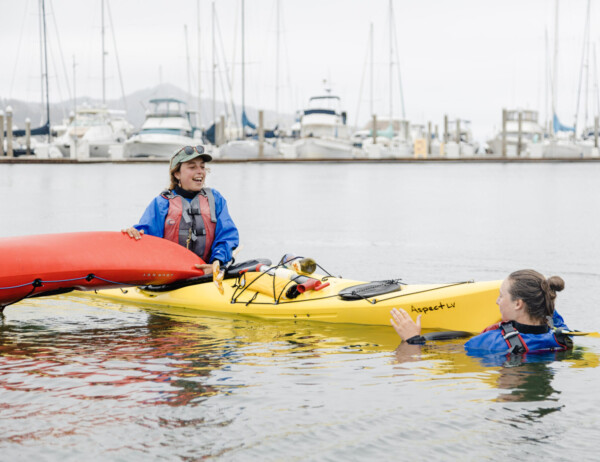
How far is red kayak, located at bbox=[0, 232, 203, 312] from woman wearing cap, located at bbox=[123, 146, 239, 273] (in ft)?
0.64

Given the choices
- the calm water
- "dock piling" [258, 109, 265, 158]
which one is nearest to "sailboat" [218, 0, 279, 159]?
"dock piling" [258, 109, 265, 158]

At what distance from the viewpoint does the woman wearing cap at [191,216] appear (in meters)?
6.45

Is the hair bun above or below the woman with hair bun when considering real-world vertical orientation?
above

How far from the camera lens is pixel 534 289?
177 inches

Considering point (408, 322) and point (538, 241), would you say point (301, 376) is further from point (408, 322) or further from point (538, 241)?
point (538, 241)

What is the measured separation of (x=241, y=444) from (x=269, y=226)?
42.1ft

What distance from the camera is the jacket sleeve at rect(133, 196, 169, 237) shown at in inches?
257

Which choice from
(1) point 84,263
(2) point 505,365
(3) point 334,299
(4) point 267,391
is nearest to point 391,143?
(3) point 334,299

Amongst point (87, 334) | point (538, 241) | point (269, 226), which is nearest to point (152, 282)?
point (87, 334)

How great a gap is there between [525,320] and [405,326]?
982 millimetres

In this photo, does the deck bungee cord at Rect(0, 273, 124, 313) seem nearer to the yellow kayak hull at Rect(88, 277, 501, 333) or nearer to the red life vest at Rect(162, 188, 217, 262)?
the red life vest at Rect(162, 188, 217, 262)

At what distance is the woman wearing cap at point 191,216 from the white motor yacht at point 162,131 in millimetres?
38619

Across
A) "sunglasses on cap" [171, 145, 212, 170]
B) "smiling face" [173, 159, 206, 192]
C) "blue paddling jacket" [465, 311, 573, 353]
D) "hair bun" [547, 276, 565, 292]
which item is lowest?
"blue paddling jacket" [465, 311, 573, 353]

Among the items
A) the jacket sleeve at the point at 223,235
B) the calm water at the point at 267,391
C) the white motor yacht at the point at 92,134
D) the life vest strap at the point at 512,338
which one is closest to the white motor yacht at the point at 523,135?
the white motor yacht at the point at 92,134
